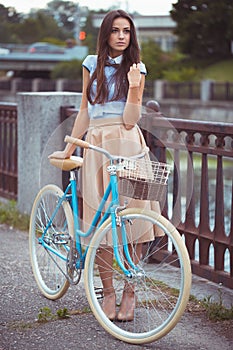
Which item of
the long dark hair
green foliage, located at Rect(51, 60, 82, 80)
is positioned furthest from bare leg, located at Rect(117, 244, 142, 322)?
green foliage, located at Rect(51, 60, 82, 80)

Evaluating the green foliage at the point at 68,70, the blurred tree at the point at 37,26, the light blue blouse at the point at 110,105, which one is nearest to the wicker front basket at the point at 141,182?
the light blue blouse at the point at 110,105

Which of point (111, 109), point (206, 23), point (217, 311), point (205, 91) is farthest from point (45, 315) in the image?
point (205, 91)

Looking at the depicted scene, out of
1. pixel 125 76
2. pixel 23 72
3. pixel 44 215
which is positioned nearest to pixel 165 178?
pixel 125 76

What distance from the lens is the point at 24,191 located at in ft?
30.4

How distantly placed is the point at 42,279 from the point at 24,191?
10.9 feet

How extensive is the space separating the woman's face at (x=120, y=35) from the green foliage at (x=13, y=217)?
13.3 ft

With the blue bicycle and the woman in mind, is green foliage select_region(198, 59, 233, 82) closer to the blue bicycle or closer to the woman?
the blue bicycle

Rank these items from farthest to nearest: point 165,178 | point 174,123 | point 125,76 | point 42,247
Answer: point 174,123, point 42,247, point 125,76, point 165,178

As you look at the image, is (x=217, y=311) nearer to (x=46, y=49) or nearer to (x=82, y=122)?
(x=82, y=122)

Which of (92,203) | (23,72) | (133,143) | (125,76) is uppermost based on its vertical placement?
(125,76)

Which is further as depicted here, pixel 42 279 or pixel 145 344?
pixel 42 279

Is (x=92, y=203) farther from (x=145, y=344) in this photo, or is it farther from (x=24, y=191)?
(x=24, y=191)

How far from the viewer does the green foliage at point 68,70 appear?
69500 mm

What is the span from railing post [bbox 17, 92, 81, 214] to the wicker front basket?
132 inches
